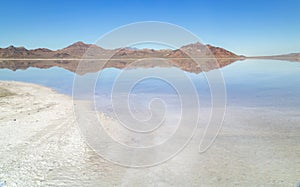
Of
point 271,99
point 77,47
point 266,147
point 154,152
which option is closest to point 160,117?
point 154,152

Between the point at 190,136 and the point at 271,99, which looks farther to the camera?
the point at 271,99

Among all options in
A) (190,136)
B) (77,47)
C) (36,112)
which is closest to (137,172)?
(190,136)

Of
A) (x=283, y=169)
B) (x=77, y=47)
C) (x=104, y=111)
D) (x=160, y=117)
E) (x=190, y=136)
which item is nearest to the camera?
(x=283, y=169)

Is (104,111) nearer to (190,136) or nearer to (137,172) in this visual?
(190,136)

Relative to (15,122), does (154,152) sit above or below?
below

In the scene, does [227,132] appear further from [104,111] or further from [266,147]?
[104,111]

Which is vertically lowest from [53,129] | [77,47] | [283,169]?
[283,169]

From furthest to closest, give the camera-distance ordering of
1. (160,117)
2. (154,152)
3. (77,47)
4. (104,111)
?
1. (77,47)
2. (104,111)
3. (160,117)
4. (154,152)
